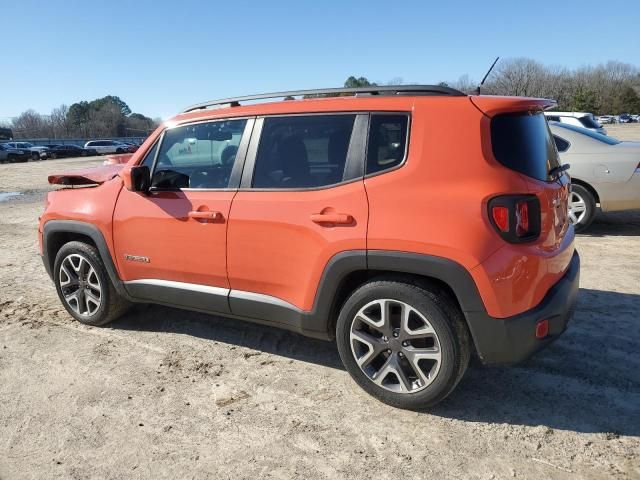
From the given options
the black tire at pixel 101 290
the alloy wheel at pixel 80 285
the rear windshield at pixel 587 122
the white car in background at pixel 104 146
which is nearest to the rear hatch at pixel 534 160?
the black tire at pixel 101 290

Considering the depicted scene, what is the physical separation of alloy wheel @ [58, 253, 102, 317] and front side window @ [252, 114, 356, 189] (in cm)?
190

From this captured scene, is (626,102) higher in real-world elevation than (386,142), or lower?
higher

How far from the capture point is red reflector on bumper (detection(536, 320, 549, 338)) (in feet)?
8.64

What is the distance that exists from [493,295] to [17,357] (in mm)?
3519

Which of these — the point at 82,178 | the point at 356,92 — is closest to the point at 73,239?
the point at 82,178

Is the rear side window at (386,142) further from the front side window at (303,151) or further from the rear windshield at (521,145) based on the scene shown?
the rear windshield at (521,145)

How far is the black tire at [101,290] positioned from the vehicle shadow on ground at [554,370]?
162 mm

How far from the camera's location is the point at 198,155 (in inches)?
146

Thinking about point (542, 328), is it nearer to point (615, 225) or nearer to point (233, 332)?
point (233, 332)

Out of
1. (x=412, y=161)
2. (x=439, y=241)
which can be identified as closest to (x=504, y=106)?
(x=412, y=161)

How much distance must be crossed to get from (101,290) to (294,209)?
2109 mm

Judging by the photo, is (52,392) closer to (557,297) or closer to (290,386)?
(290,386)

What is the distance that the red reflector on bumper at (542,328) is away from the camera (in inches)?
104

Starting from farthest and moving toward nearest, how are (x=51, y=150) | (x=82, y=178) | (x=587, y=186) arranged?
(x=51, y=150) < (x=587, y=186) < (x=82, y=178)
